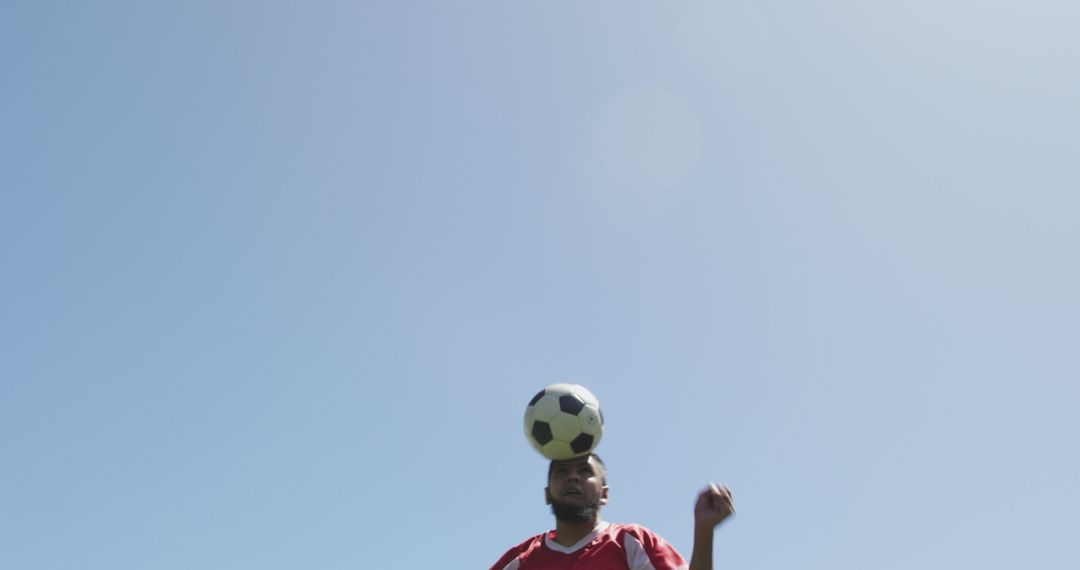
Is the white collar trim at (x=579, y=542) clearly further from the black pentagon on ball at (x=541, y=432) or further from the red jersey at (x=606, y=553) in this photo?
the black pentagon on ball at (x=541, y=432)

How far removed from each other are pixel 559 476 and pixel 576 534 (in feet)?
1.57

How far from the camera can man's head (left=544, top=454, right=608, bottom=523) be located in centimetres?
705

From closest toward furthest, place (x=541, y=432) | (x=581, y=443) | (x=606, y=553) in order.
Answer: (x=606, y=553) → (x=581, y=443) → (x=541, y=432)

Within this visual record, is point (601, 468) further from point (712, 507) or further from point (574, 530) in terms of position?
point (712, 507)

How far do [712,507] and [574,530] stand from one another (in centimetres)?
160

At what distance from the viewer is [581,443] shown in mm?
7258

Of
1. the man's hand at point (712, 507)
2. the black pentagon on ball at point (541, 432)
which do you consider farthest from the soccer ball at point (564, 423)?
the man's hand at point (712, 507)

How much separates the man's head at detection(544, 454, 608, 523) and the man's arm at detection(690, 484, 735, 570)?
1.34 metres

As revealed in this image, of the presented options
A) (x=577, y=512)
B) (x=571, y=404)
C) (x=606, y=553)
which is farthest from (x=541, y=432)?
(x=606, y=553)

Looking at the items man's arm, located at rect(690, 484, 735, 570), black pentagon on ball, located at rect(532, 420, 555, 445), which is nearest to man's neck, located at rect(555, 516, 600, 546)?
black pentagon on ball, located at rect(532, 420, 555, 445)

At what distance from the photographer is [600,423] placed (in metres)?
7.54

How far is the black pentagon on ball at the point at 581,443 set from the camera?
725 cm

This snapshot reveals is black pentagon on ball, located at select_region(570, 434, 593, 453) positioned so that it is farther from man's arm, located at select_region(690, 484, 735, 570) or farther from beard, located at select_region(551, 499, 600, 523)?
man's arm, located at select_region(690, 484, 735, 570)

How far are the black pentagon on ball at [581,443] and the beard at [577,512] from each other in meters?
0.43
